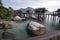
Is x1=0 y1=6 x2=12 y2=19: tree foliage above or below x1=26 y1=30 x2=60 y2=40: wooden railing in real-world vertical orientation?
below

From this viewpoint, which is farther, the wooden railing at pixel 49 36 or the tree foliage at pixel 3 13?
the tree foliage at pixel 3 13

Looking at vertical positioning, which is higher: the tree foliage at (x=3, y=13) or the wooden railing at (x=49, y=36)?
the wooden railing at (x=49, y=36)

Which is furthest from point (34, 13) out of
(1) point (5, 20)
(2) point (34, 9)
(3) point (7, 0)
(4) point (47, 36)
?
(4) point (47, 36)

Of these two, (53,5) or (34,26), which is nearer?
(34,26)

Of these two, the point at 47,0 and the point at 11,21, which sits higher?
the point at 47,0

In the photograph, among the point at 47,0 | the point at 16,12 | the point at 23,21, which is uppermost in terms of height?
the point at 47,0

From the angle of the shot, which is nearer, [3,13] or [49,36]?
[49,36]

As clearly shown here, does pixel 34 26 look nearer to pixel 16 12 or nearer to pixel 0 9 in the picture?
pixel 0 9

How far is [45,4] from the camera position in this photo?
1242 centimetres

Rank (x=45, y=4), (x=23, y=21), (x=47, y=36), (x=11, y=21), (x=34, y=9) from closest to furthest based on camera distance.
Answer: (x=47, y=36), (x=11, y=21), (x=23, y=21), (x=34, y=9), (x=45, y=4)

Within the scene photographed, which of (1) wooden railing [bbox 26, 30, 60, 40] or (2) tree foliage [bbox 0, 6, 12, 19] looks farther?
(2) tree foliage [bbox 0, 6, 12, 19]

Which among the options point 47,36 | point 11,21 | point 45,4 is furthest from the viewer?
point 45,4

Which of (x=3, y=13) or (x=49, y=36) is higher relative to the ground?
(x=49, y=36)

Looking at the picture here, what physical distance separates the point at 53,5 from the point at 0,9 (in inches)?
223
